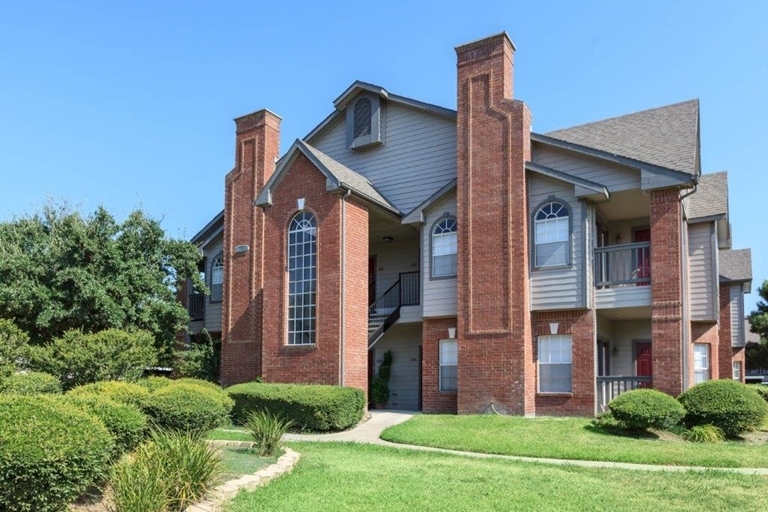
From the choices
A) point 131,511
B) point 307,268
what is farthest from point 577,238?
point 131,511

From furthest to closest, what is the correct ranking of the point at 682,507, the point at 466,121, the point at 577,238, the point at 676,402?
the point at 466,121, the point at 577,238, the point at 676,402, the point at 682,507

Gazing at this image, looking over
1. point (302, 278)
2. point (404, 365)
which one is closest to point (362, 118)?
point (302, 278)

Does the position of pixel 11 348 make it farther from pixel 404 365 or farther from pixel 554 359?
pixel 554 359

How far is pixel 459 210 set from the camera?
18734mm

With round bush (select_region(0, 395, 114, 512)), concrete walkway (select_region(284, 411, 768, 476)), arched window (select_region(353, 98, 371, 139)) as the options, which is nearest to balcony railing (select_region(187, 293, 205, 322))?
arched window (select_region(353, 98, 371, 139))

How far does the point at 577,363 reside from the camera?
1742 centimetres

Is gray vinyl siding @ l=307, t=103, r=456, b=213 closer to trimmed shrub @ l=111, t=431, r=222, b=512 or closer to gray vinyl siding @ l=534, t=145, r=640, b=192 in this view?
gray vinyl siding @ l=534, t=145, r=640, b=192

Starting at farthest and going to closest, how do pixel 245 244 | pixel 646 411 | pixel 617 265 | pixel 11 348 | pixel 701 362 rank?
pixel 245 244
pixel 701 362
pixel 617 265
pixel 11 348
pixel 646 411

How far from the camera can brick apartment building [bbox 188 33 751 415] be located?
57.0 feet

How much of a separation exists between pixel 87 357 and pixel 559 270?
12358mm

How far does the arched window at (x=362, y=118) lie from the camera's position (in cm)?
2255

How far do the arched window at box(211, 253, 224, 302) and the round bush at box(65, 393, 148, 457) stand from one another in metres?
16.0

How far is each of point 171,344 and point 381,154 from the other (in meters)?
9.32

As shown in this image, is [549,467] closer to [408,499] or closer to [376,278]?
[408,499]
